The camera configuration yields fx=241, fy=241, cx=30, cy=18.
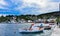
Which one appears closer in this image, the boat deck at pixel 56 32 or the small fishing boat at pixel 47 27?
the small fishing boat at pixel 47 27

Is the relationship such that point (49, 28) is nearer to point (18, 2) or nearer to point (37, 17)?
point (37, 17)

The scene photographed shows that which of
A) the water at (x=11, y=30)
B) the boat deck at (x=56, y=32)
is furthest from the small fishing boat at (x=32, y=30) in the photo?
the boat deck at (x=56, y=32)

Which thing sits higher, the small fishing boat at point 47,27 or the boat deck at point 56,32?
the small fishing boat at point 47,27

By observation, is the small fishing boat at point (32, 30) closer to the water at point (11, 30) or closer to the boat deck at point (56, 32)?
the water at point (11, 30)

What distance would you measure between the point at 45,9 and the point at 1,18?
985mm

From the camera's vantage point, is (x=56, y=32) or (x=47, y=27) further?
(x=56, y=32)

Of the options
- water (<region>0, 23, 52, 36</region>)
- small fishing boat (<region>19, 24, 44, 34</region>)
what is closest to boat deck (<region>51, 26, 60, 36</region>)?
water (<region>0, 23, 52, 36</region>)

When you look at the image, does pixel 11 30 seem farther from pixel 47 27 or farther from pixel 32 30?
pixel 47 27

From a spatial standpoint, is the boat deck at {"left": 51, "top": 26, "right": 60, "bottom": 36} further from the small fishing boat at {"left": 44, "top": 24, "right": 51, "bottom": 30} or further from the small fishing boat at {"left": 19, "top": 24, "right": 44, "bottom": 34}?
the small fishing boat at {"left": 19, "top": 24, "right": 44, "bottom": 34}

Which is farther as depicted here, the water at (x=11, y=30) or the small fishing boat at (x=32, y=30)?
the small fishing boat at (x=32, y=30)

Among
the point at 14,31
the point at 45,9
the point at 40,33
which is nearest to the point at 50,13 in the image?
the point at 45,9

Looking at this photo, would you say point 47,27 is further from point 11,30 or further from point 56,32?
point 11,30

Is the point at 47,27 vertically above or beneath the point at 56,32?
above

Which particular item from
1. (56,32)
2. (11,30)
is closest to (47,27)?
(56,32)
